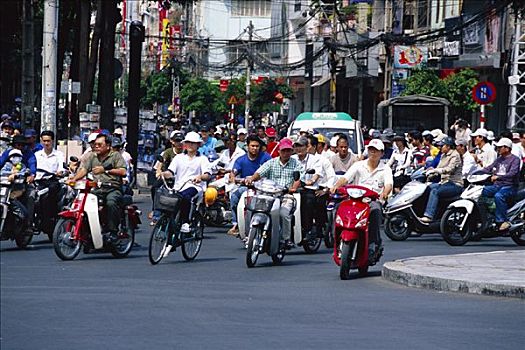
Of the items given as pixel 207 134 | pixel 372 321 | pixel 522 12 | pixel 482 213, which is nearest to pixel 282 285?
pixel 372 321

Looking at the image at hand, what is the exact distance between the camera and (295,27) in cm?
9312

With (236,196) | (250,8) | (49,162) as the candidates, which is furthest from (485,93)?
(250,8)

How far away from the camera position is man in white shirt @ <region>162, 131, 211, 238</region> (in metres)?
16.6

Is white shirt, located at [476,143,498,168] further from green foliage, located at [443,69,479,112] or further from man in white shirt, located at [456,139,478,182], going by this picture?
green foliage, located at [443,69,479,112]

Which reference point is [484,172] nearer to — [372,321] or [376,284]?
[376,284]

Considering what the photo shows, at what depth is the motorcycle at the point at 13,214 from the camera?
17.8 meters

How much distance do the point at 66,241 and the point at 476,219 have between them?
7029mm

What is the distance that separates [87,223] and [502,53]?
2692 centimetres

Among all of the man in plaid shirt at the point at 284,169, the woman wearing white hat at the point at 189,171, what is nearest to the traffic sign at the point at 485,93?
the man in plaid shirt at the point at 284,169

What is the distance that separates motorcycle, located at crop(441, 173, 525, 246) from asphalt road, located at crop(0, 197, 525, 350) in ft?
13.3

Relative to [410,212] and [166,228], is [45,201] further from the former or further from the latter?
[410,212]

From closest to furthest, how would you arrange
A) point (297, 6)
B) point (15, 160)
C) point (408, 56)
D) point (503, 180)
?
1. point (15, 160)
2. point (503, 180)
3. point (408, 56)
4. point (297, 6)

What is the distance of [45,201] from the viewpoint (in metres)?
19.1

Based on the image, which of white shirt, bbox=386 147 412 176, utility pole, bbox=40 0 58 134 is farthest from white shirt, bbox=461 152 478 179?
utility pole, bbox=40 0 58 134
